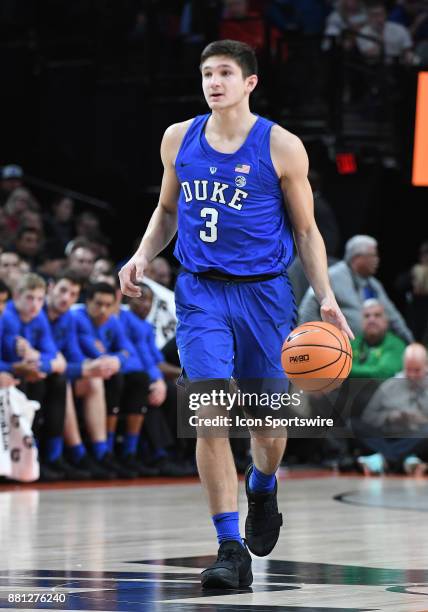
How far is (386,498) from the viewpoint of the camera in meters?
9.96

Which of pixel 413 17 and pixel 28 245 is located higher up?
pixel 413 17

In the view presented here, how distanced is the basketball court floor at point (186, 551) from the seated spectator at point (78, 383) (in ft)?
2.64

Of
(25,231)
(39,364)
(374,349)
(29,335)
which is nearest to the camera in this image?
(39,364)

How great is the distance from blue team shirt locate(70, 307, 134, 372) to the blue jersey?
251 inches

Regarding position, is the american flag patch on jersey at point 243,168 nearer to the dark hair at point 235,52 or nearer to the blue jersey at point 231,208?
the blue jersey at point 231,208

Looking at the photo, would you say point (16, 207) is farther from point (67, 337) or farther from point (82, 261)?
point (67, 337)

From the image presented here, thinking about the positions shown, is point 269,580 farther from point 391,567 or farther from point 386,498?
point 386,498

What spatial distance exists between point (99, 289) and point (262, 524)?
6.20 metres

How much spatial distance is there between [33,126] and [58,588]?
46.9 feet

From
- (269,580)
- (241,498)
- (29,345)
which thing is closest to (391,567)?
(269,580)

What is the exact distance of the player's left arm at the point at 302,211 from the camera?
564 cm

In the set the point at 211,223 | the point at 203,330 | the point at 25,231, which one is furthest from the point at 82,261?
the point at 203,330

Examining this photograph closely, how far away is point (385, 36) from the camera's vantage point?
1582 cm

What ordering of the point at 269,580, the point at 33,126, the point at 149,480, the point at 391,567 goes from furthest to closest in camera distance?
the point at 33,126
the point at 149,480
the point at 391,567
the point at 269,580
